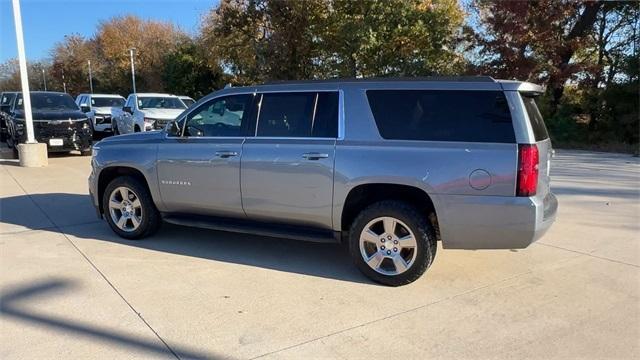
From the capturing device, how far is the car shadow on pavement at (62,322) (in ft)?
11.0

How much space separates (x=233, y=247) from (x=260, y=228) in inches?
28.4

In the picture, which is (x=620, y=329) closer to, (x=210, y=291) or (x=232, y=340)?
(x=232, y=340)

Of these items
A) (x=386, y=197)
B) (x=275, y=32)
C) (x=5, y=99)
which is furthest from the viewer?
(x=275, y=32)

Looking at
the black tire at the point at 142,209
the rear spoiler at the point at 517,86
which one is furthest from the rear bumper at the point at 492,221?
the black tire at the point at 142,209

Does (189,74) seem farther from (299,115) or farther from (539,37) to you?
(299,115)

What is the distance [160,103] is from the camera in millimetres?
15992

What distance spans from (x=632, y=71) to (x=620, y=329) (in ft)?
51.9

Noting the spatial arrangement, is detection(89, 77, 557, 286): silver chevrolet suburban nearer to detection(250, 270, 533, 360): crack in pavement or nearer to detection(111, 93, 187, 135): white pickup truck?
detection(250, 270, 533, 360): crack in pavement

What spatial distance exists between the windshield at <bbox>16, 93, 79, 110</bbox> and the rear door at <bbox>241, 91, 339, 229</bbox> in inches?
453

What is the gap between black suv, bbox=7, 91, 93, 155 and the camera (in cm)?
1309

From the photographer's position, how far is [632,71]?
1633 cm

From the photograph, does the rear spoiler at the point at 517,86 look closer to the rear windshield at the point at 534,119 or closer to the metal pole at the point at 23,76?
the rear windshield at the point at 534,119

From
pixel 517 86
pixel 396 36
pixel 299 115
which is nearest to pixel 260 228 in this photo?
pixel 299 115

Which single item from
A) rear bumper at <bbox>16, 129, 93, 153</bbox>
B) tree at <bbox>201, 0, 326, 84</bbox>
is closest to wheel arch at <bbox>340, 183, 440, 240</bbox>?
rear bumper at <bbox>16, 129, 93, 153</bbox>
